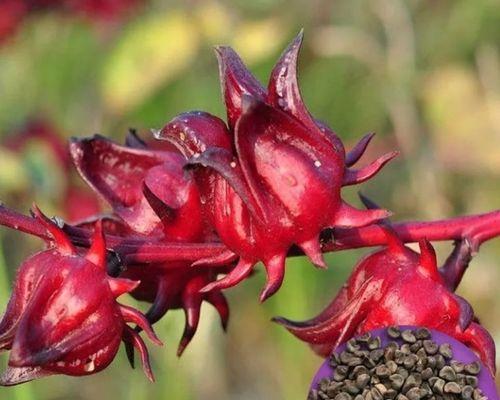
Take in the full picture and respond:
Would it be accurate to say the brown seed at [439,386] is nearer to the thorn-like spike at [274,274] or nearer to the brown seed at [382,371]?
the brown seed at [382,371]

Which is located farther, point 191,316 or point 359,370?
point 191,316

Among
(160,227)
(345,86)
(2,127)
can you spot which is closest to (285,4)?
(345,86)

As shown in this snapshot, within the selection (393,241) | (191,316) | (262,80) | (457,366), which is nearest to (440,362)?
(457,366)

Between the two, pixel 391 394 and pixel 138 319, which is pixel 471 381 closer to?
pixel 391 394

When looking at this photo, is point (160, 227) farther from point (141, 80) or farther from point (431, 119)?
point (431, 119)

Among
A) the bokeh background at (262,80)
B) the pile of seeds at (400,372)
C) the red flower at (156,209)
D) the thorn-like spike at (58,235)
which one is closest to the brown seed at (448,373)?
the pile of seeds at (400,372)

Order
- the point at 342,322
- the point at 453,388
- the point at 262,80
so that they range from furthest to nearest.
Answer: the point at 262,80 → the point at 342,322 → the point at 453,388
